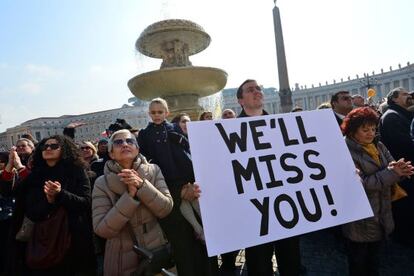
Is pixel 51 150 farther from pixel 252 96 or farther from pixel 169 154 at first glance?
pixel 252 96

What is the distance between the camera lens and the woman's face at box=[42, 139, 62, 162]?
3.13m

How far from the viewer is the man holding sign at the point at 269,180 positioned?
2250 millimetres

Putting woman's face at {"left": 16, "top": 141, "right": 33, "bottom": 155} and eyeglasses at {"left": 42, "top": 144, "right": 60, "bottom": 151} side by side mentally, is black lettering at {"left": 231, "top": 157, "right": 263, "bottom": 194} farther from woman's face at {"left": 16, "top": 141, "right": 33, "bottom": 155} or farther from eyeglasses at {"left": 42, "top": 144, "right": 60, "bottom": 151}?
woman's face at {"left": 16, "top": 141, "right": 33, "bottom": 155}

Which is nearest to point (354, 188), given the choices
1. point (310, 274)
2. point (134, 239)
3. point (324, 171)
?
point (324, 171)

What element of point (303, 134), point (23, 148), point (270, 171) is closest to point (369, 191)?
point (303, 134)

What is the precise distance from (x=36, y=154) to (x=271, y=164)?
7.36 ft

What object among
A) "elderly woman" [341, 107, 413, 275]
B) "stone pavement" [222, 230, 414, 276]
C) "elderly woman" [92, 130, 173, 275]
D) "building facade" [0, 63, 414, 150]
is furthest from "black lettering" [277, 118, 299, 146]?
"building facade" [0, 63, 414, 150]

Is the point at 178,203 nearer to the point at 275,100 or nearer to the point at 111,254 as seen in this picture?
the point at 111,254

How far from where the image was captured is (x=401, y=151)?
13.1ft

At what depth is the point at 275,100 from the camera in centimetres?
10206

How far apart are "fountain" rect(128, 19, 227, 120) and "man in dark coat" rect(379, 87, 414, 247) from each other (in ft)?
21.3

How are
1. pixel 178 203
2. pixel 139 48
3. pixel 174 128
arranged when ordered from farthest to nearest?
pixel 139 48
pixel 174 128
pixel 178 203

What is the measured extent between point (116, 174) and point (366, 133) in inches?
86.5

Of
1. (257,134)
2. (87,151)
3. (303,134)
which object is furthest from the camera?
(87,151)
